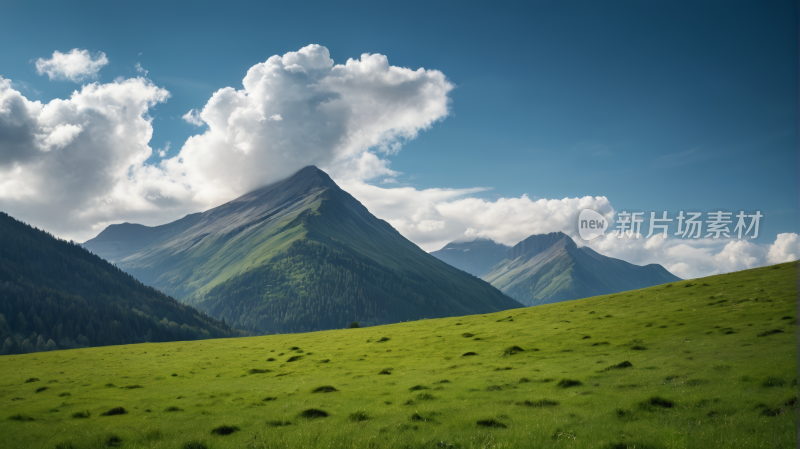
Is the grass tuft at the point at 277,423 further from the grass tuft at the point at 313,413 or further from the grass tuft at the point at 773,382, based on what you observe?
the grass tuft at the point at 773,382

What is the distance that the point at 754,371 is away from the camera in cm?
2089

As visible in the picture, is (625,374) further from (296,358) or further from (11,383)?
(11,383)

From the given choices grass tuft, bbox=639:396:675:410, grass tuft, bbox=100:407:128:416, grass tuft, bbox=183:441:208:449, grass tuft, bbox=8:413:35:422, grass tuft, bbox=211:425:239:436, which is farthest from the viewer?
grass tuft, bbox=100:407:128:416

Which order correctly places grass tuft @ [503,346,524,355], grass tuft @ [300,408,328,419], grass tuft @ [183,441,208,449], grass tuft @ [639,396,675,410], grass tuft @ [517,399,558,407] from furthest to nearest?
grass tuft @ [503,346,524,355] → grass tuft @ [300,408,328,419] → grass tuft @ [517,399,558,407] → grass tuft @ [639,396,675,410] → grass tuft @ [183,441,208,449]

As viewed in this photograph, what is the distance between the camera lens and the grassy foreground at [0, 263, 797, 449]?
16.5 m

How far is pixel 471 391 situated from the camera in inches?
966

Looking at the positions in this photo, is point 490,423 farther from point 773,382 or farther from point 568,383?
point 773,382

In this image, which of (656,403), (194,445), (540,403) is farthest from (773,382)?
(194,445)

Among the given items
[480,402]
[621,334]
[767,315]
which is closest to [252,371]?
[480,402]

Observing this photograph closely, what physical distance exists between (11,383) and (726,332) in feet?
197

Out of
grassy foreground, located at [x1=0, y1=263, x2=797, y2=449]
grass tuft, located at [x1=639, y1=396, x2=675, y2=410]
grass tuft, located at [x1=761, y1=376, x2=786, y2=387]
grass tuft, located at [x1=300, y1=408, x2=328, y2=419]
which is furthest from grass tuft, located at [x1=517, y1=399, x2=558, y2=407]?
grass tuft, located at [x1=300, y1=408, x2=328, y2=419]

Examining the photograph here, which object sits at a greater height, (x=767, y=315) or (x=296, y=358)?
(x=767, y=315)

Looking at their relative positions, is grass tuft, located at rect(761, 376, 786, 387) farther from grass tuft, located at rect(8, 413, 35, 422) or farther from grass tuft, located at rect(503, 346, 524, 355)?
grass tuft, located at rect(8, 413, 35, 422)

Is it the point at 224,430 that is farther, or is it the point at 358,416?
the point at 358,416
